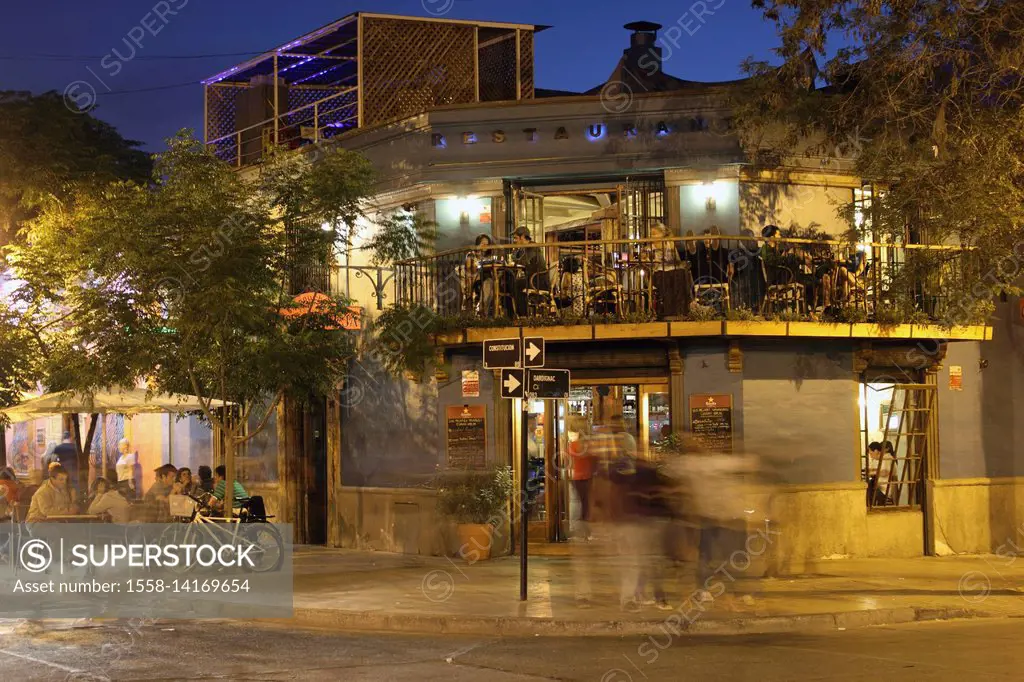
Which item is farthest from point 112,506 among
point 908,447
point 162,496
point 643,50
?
point 908,447

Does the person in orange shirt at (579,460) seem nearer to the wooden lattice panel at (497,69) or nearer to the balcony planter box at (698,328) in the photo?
the balcony planter box at (698,328)

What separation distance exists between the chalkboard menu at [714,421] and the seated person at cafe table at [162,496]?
25.5 ft

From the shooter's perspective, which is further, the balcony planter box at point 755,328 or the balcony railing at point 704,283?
the balcony railing at point 704,283

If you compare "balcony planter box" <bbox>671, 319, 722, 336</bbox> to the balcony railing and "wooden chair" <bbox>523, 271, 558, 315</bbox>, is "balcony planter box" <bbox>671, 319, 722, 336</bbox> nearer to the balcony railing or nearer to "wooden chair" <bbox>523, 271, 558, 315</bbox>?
the balcony railing

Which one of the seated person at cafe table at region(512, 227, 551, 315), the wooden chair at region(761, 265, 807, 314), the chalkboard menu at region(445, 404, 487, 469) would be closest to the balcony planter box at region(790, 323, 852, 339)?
the wooden chair at region(761, 265, 807, 314)

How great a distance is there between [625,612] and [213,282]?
6.83 meters

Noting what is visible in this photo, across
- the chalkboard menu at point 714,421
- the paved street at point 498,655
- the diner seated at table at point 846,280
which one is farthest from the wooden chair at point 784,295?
the paved street at point 498,655

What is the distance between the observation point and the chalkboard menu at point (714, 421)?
17.2m

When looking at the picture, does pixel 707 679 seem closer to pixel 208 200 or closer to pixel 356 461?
pixel 208 200

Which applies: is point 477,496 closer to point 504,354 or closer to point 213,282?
point 504,354

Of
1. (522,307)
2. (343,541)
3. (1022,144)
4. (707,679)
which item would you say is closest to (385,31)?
(522,307)

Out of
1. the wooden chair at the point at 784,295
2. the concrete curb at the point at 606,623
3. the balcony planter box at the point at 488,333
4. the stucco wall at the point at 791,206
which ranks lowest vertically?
the concrete curb at the point at 606,623

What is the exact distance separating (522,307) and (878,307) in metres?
5.00

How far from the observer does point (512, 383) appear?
13.6 meters
